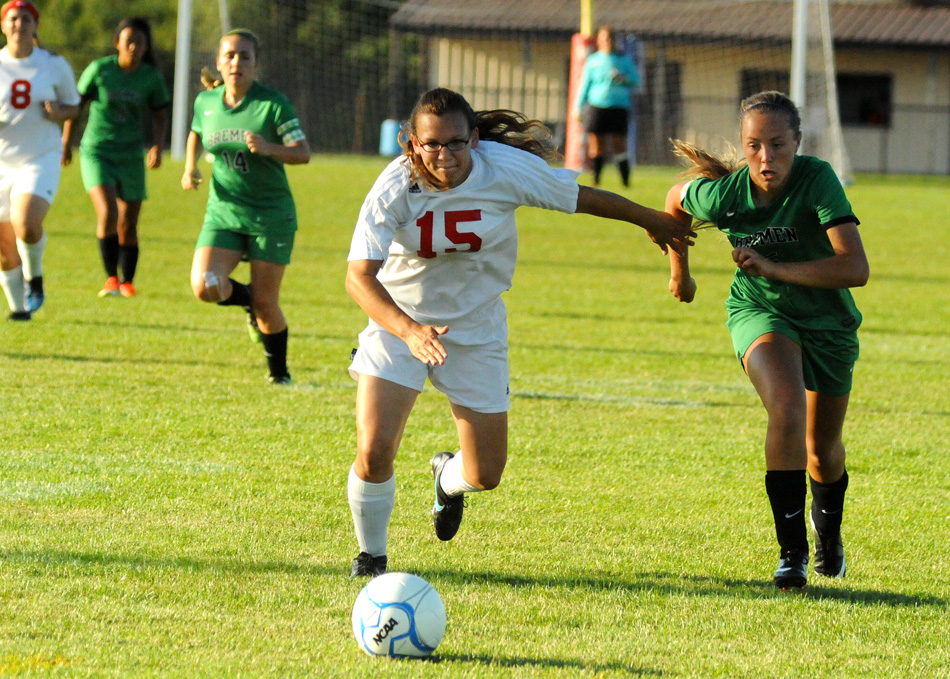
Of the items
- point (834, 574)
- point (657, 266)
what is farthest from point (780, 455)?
point (657, 266)

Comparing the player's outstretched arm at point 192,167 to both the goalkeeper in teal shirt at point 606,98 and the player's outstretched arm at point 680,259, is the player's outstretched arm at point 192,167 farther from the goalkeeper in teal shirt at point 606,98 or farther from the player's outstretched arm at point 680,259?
the goalkeeper in teal shirt at point 606,98

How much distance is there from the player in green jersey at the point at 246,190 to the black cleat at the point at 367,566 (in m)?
A: 3.40

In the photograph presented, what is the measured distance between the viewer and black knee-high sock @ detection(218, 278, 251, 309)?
7.62m

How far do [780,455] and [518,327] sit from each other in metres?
6.31

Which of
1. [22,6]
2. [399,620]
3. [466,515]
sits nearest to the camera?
[399,620]

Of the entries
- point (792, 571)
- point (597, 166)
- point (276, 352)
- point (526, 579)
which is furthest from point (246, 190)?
point (597, 166)

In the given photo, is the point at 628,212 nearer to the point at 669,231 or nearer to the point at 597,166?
the point at 669,231

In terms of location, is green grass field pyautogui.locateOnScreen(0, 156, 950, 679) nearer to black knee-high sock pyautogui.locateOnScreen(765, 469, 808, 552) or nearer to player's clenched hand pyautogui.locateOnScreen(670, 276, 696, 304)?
black knee-high sock pyautogui.locateOnScreen(765, 469, 808, 552)

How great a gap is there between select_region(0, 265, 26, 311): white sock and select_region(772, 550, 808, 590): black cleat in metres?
6.73

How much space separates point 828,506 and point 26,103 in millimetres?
6706

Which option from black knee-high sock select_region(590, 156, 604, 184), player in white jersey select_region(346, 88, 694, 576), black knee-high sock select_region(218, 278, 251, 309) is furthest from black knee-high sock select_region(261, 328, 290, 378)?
black knee-high sock select_region(590, 156, 604, 184)

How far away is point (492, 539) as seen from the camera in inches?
192

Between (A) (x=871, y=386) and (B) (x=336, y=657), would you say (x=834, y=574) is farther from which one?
(A) (x=871, y=386)

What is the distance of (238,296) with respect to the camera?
302 inches
